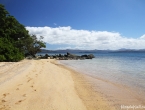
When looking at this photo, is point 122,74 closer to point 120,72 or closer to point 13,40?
point 120,72

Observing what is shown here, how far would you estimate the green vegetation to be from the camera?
80.6ft

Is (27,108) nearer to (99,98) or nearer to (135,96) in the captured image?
(99,98)

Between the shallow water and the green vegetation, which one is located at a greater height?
the green vegetation

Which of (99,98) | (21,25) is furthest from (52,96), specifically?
(21,25)

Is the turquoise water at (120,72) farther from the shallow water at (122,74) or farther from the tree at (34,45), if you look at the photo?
the tree at (34,45)

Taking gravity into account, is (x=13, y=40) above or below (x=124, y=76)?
above

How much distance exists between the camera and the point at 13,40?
33.8 m

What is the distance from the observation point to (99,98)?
7.16m

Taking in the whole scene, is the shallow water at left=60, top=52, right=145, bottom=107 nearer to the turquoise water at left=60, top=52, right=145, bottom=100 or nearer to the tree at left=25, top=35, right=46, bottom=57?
the turquoise water at left=60, top=52, right=145, bottom=100

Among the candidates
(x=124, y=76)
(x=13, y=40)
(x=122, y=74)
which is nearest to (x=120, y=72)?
(x=122, y=74)

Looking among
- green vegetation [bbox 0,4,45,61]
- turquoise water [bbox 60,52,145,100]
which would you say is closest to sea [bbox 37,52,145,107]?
turquoise water [bbox 60,52,145,100]

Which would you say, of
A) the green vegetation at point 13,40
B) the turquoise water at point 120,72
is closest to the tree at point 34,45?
the green vegetation at point 13,40

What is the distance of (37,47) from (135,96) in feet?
126

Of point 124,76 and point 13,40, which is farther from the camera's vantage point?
point 13,40
